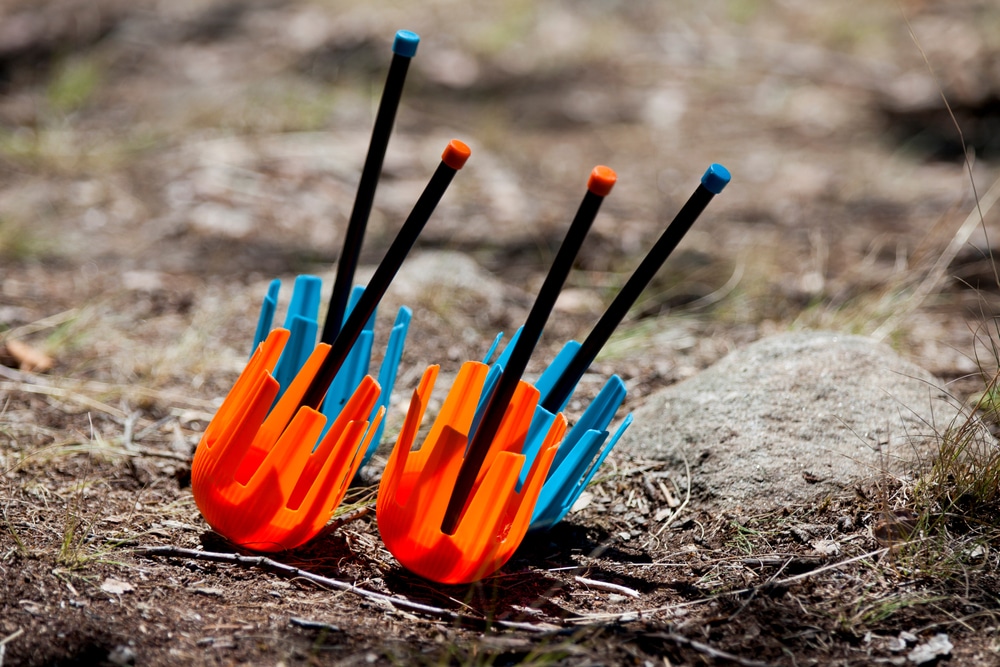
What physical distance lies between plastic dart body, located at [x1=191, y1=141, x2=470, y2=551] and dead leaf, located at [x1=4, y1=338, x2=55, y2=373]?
1.10 m

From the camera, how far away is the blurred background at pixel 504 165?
9.08 ft

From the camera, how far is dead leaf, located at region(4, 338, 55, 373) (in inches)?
95.3

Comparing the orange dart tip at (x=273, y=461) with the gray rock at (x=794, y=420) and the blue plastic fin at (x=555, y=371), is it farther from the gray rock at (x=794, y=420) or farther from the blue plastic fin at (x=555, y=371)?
the gray rock at (x=794, y=420)

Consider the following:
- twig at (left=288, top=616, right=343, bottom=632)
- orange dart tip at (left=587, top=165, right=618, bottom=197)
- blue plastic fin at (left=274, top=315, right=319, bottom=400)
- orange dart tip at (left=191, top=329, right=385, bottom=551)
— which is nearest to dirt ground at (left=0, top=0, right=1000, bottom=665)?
twig at (left=288, top=616, right=343, bottom=632)

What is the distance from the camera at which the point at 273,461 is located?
1.54 meters

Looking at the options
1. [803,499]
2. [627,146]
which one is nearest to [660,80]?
[627,146]

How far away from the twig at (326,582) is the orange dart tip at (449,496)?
60mm

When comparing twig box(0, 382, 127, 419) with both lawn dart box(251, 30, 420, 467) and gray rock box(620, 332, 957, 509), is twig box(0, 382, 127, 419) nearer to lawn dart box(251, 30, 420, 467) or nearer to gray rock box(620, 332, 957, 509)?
lawn dart box(251, 30, 420, 467)

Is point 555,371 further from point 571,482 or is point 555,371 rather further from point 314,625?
point 314,625

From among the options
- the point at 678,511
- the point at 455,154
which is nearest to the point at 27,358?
the point at 455,154

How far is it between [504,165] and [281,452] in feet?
9.51

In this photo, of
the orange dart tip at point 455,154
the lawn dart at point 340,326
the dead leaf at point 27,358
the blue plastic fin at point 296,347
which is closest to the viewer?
the orange dart tip at point 455,154

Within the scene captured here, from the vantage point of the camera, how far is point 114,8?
218 inches

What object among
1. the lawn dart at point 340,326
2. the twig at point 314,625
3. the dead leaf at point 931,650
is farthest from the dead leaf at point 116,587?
the dead leaf at point 931,650
